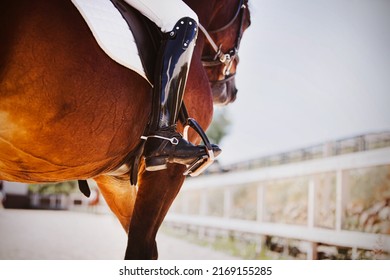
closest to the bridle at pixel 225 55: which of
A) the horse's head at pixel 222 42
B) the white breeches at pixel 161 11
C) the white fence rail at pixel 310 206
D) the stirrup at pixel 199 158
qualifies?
the horse's head at pixel 222 42

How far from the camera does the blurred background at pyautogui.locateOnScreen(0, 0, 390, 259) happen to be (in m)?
3.90

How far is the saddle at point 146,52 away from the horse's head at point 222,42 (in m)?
0.58

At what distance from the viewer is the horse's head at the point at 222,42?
8.43 feet

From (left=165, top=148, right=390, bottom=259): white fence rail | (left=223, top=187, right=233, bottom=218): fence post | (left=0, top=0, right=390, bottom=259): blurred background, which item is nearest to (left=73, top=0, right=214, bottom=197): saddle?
(left=0, top=0, right=390, bottom=259): blurred background

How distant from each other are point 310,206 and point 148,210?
2.61 metres

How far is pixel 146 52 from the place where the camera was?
1868 mm

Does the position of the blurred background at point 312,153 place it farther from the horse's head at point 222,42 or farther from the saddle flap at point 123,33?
the saddle flap at point 123,33

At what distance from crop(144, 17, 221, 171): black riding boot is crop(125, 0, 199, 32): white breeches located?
0.03m

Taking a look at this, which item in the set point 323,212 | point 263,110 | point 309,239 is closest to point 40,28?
point 309,239

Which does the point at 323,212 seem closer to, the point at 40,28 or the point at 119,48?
the point at 119,48

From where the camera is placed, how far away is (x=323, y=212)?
438 centimetres

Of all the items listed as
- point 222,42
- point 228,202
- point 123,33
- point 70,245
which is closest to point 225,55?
point 222,42

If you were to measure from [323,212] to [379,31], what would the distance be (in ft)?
5.79

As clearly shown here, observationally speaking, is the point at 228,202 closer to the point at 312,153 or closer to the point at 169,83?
the point at 312,153
